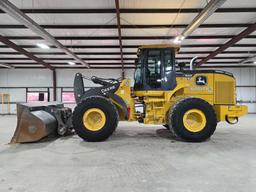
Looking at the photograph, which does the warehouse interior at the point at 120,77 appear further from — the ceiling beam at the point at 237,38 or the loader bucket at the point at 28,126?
the loader bucket at the point at 28,126

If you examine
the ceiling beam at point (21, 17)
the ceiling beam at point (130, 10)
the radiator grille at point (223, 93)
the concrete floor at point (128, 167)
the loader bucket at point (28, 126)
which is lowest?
the concrete floor at point (128, 167)

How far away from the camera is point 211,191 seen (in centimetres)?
242

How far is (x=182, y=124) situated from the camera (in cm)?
510

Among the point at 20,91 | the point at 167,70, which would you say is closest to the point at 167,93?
the point at 167,70

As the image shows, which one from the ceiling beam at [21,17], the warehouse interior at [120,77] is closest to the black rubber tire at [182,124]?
the warehouse interior at [120,77]

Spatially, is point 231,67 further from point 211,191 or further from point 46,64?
point 211,191

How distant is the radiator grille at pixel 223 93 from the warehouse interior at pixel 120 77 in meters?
1.00

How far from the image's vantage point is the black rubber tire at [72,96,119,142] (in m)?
5.12

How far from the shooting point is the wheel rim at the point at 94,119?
16.9 feet

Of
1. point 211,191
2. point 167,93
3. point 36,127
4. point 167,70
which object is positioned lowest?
point 211,191

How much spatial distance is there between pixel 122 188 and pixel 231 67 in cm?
1577

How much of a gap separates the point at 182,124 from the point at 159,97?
0.97m

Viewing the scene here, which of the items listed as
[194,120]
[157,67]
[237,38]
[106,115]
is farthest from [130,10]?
[237,38]

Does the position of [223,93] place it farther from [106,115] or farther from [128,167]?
[128,167]
